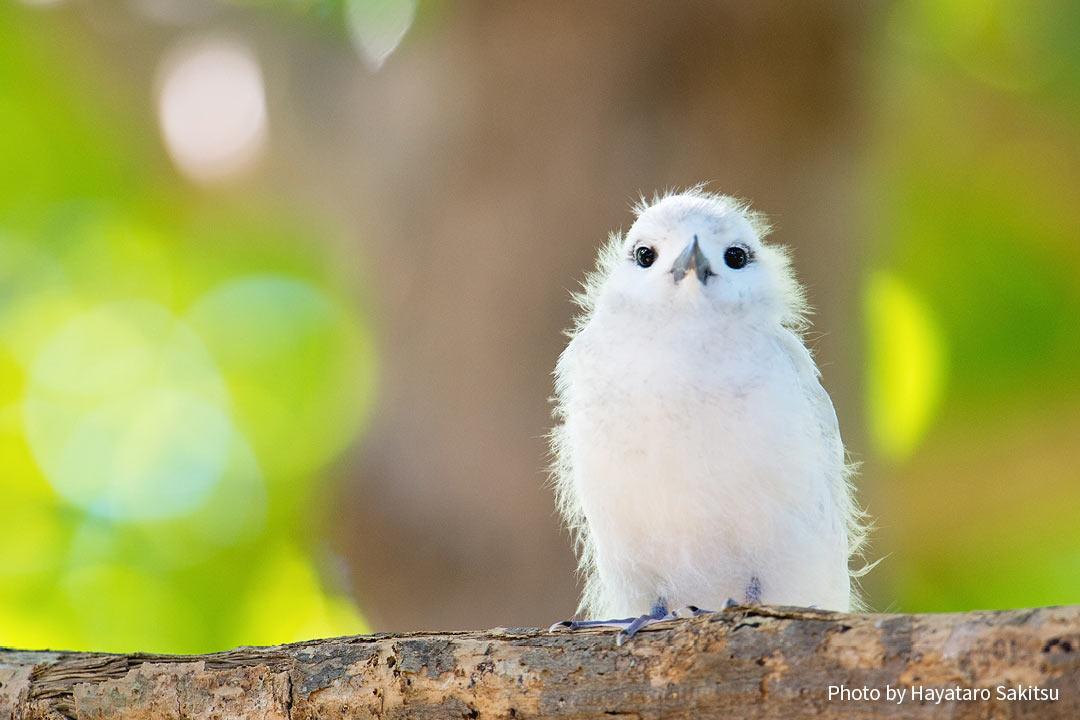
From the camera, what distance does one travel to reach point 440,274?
4664 mm

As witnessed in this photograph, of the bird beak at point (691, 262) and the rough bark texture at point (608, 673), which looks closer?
the rough bark texture at point (608, 673)

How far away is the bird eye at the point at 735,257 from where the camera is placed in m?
2.98

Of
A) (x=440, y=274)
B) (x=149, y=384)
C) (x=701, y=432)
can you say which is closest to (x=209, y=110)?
(x=149, y=384)

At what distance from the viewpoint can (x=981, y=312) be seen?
18.7ft

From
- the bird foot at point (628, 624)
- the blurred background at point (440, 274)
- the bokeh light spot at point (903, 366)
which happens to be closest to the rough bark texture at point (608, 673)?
the bird foot at point (628, 624)

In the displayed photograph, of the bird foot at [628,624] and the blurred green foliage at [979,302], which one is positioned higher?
the blurred green foliage at [979,302]

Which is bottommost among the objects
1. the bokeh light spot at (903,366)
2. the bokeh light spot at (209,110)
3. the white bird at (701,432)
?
the white bird at (701,432)

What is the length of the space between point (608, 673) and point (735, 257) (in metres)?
1.20

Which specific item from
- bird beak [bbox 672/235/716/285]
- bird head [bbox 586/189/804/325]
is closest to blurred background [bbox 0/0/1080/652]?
bird head [bbox 586/189/804/325]

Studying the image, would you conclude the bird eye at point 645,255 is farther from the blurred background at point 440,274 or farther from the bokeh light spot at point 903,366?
the bokeh light spot at point 903,366

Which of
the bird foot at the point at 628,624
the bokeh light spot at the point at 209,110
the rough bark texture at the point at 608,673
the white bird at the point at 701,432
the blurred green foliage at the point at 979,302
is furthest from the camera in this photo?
the bokeh light spot at the point at 209,110

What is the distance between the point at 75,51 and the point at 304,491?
2.50 meters

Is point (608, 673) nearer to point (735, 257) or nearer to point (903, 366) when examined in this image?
point (735, 257)

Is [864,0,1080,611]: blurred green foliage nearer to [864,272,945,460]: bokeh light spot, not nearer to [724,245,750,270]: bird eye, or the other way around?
[864,272,945,460]: bokeh light spot
